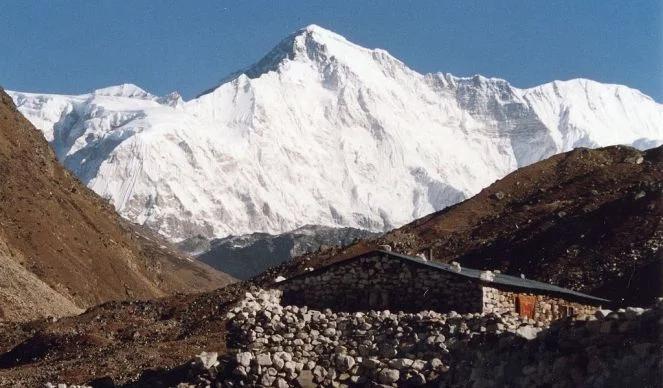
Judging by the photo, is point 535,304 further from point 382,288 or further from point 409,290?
point 382,288

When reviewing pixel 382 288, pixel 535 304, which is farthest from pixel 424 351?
pixel 535 304

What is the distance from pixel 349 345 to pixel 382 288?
3152 millimetres

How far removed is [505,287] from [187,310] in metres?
32.8

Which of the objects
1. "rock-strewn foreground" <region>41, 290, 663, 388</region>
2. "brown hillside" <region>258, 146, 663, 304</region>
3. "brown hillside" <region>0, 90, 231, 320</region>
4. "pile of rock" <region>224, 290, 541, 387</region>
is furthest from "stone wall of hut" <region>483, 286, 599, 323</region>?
"brown hillside" <region>0, 90, 231, 320</region>

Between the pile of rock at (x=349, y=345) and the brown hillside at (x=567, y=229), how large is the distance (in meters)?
20.8

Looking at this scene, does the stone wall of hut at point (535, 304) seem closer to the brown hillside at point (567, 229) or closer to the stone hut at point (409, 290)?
the stone hut at point (409, 290)

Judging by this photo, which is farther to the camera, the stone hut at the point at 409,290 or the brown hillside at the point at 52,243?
the brown hillside at the point at 52,243

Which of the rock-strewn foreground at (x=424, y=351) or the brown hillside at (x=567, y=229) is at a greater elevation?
the brown hillside at (x=567, y=229)

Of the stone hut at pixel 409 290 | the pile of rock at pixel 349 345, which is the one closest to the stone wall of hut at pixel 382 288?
the stone hut at pixel 409 290

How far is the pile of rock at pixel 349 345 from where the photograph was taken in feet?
56.9

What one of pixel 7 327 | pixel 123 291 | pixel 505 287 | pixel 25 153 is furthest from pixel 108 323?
pixel 25 153

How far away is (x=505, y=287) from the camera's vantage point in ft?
68.5

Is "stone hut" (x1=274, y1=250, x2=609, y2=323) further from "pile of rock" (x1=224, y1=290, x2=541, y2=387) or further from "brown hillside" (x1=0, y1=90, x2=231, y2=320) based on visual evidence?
"brown hillside" (x1=0, y1=90, x2=231, y2=320)

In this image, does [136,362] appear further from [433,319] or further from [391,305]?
[433,319]
